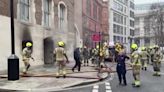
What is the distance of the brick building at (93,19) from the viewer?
58.8m

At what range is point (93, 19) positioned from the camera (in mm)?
69562

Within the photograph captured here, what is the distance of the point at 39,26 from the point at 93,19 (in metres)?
38.0

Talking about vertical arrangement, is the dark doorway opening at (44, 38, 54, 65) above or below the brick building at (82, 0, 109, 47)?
below

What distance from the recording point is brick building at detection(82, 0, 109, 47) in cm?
5878

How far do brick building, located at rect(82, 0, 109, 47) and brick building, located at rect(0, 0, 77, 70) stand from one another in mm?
15142

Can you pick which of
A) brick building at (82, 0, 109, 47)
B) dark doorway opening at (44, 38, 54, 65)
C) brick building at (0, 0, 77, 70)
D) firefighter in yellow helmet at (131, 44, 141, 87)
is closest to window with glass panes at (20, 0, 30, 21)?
brick building at (0, 0, 77, 70)

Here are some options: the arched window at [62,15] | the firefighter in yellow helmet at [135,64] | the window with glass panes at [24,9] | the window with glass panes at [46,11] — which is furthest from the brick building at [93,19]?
the firefighter in yellow helmet at [135,64]

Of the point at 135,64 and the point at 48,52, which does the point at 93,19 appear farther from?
the point at 135,64

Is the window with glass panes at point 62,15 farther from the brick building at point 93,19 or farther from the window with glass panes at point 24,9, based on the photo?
the brick building at point 93,19

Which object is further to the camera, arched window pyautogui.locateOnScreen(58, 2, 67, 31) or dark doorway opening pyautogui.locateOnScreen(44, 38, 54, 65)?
arched window pyautogui.locateOnScreen(58, 2, 67, 31)

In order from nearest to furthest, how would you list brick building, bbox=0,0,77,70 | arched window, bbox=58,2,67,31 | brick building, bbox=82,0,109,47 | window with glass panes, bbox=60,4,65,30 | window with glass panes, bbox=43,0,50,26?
1. brick building, bbox=0,0,77,70
2. window with glass panes, bbox=43,0,50,26
3. arched window, bbox=58,2,67,31
4. window with glass panes, bbox=60,4,65,30
5. brick building, bbox=82,0,109,47

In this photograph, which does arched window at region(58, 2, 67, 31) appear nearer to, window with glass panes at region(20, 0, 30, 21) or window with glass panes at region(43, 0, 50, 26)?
window with glass panes at region(43, 0, 50, 26)

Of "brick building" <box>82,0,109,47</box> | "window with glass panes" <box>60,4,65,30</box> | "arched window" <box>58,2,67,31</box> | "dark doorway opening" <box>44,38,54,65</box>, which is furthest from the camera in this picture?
"brick building" <box>82,0,109,47</box>

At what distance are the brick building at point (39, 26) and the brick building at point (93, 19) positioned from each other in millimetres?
15142
